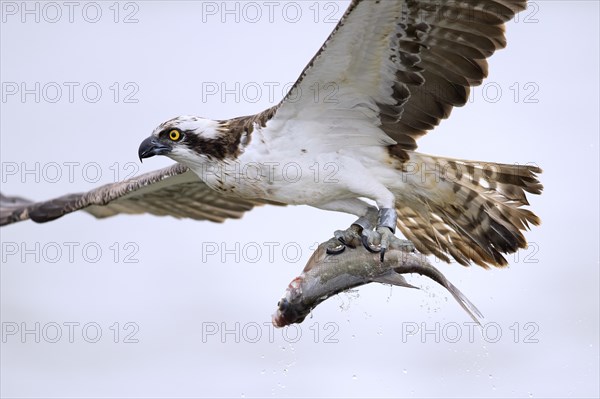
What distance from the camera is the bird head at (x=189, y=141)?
8.26 meters

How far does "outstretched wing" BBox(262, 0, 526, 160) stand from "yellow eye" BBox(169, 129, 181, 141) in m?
0.60

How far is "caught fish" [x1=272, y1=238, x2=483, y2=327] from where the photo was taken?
22.9 feet

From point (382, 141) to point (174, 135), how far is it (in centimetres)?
149

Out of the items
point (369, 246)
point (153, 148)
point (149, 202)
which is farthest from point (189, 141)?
point (149, 202)

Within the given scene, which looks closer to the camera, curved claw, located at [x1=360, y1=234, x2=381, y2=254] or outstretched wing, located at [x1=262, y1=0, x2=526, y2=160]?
curved claw, located at [x1=360, y1=234, x2=381, y2=254]

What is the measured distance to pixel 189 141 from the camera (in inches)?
326

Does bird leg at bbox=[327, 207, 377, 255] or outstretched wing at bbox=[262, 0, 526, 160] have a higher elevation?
outstretched wing at bbox=[262, 0, 526, 160]

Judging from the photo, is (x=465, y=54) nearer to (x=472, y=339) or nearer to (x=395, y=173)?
(x=395, y=173)

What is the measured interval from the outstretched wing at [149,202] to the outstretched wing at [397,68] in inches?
65.0

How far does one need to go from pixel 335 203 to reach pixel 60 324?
283 inches

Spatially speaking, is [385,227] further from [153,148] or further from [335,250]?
[153,148]

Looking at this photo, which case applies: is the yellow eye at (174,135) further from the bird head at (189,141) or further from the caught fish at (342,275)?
the caught fish at (342,275)

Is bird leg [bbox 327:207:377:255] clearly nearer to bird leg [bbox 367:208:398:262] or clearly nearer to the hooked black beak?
bird leg [bbox 367:208:398:262]

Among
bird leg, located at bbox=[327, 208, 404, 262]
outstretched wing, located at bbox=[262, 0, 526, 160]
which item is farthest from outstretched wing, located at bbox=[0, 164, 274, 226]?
bird leg, located at bbox=[327, 208, 404, 262]
